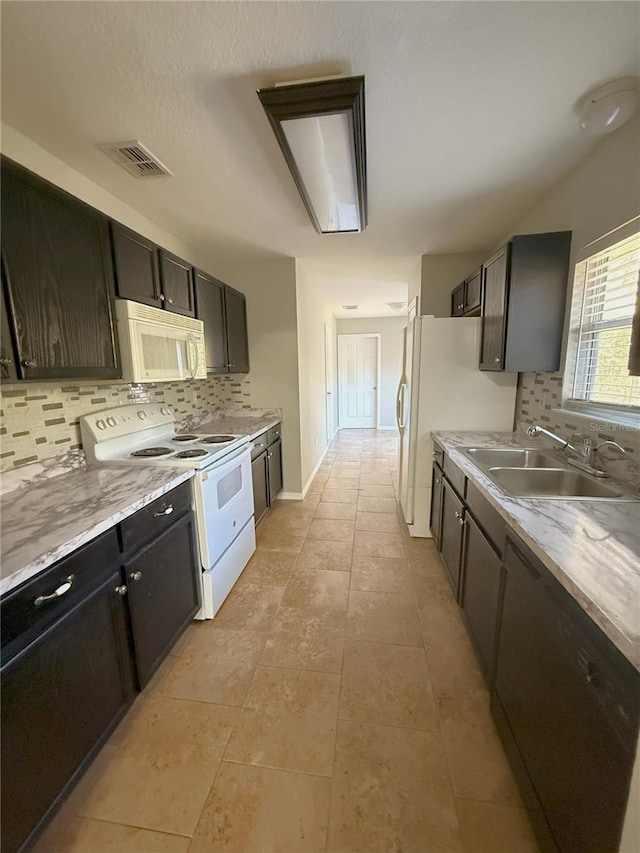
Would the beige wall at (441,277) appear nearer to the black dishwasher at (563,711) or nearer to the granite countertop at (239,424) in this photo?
the granite countertop at (239,424)

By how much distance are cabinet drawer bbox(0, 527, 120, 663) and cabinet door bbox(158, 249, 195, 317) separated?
5.03 feet

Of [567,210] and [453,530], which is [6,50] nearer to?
[567,210]

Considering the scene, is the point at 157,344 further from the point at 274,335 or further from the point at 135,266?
the point at 274,335

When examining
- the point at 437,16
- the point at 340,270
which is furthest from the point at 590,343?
the point at 340,270

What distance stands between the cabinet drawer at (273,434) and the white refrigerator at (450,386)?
1.35 m

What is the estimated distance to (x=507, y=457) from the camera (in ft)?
6.57

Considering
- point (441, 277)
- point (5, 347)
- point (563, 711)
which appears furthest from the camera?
point (441, 277)

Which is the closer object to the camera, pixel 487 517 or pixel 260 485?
pixel 487 517

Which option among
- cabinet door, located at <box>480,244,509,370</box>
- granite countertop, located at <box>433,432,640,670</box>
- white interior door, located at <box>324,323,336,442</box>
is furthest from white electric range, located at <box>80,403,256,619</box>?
white interior door, located at <box>324,323,336,442</box>

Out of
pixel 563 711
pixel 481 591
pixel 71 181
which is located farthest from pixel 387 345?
pixel 563 711

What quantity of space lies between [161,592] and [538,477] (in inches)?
77.8

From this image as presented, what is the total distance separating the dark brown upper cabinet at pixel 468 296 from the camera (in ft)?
8.00

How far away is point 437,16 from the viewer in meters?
1.02

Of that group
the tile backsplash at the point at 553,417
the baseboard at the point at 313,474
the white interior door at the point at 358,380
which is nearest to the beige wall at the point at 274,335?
the baseboard at the point at 313,474
